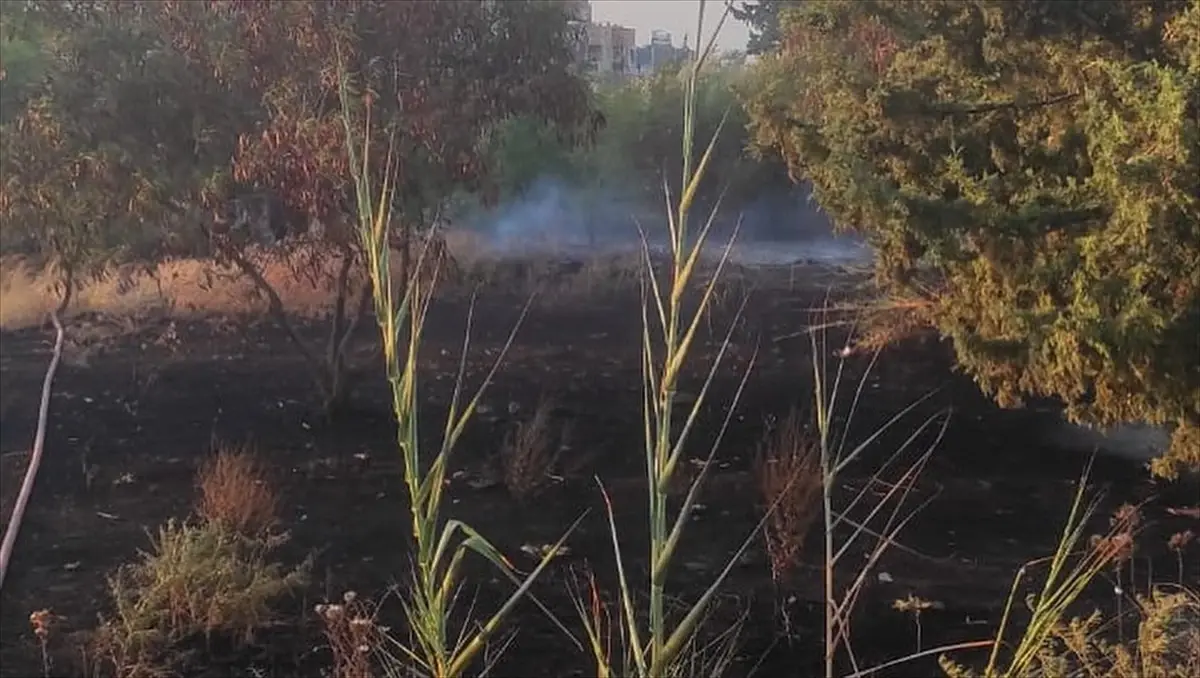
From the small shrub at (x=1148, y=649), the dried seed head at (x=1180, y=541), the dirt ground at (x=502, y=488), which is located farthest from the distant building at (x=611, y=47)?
the dried seed head at (x=1180, y=541)

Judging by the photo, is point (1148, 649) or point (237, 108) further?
point (237, 108)

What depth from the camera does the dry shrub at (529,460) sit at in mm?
9648

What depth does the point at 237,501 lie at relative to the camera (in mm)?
8094

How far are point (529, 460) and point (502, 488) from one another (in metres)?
0.29

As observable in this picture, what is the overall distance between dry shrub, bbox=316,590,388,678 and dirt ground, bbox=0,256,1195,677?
9.5 inches

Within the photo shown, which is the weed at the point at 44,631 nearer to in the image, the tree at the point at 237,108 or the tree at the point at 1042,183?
the tree at the point at 237,108

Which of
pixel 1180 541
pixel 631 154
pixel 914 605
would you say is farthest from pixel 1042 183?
pixel 631 154

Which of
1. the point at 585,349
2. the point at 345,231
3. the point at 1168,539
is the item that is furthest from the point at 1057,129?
the point at 585,349

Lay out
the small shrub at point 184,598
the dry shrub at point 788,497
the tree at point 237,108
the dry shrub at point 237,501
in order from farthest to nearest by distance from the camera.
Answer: the tree at point 237,108 → the dry shrub at point 237,501 → the dry shrub at point 788,497 → the small shrub at point 184,598

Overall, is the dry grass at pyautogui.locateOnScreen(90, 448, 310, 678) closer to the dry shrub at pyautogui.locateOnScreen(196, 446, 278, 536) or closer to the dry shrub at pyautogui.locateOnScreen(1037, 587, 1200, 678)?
the dry shrub at pyautogui.locateOnScreen(196, 446, 278, 536)

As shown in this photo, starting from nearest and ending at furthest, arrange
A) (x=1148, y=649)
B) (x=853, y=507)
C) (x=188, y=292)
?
(x=1148, y=649)
(x=853, y=507)
(x=188, y=292)

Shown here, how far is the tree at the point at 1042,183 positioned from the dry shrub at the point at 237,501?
427 centimetres

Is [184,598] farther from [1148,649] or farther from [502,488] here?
[1148,649]

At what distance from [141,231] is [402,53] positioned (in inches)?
99.8
